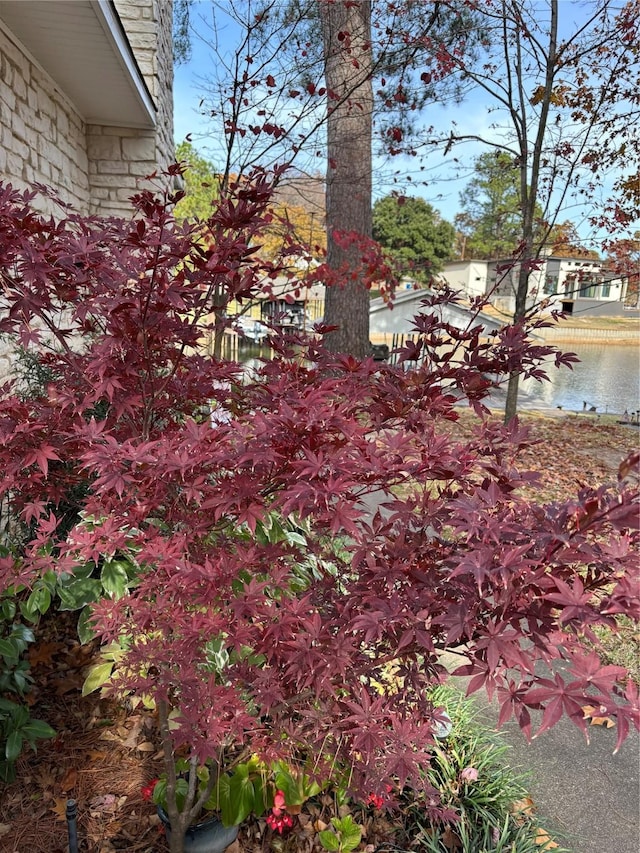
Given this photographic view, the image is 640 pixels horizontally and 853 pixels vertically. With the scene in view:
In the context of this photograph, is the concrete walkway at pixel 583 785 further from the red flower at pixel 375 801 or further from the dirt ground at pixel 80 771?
the dirt ground at pixel 80 771

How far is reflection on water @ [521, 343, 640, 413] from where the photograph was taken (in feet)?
37.6

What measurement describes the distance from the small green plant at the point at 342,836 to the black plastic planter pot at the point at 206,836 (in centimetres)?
29

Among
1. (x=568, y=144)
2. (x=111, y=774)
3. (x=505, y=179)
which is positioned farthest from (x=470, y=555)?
(x=505, y=179)

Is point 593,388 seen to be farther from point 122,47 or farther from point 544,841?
point 544,841

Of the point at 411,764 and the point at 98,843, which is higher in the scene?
the point at 411,764

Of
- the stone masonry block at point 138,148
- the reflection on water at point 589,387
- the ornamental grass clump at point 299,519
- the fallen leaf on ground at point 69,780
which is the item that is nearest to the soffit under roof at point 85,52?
the stone masonry block at point 138,148

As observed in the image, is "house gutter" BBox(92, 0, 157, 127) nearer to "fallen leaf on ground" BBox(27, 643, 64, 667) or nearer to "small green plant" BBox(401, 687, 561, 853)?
"fallen leaf on ground" BBox(27, 643, 64, 667)

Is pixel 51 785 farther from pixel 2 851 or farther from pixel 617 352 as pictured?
pixel 617 352

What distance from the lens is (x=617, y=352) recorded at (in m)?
24.9

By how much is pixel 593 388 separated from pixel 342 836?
14257mm

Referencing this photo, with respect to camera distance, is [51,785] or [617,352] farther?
[617,352]

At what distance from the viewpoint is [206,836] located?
5.76ft

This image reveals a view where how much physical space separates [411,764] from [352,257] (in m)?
5.99

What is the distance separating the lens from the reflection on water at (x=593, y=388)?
11453 millimetres
